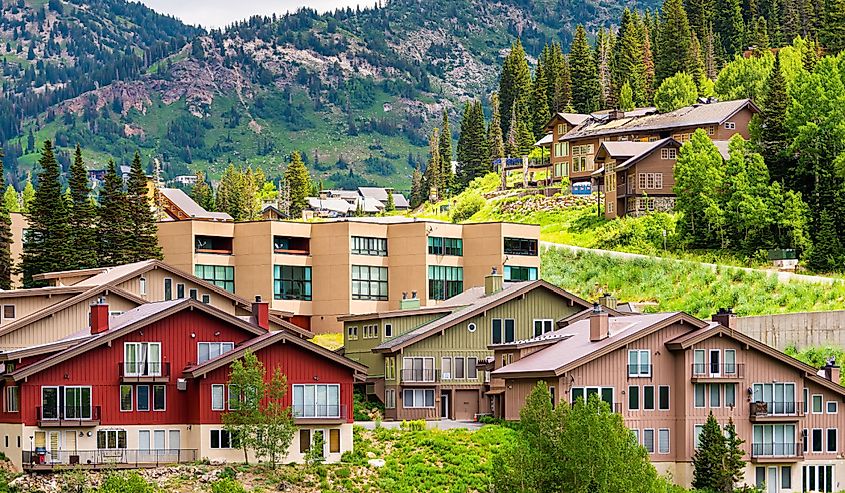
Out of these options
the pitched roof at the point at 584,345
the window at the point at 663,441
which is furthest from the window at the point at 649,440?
the pitched roof at the point at 584,345

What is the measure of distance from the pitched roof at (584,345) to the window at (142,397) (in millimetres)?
15146

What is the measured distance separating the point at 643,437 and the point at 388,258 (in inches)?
1466

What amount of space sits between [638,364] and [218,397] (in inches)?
666

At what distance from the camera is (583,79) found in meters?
166

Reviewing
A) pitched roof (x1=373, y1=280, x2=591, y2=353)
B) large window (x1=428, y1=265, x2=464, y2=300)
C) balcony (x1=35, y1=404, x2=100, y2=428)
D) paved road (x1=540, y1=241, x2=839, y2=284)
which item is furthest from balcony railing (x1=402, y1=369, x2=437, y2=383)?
paved road (x1=540, y1=241, x2=839, y2=284)

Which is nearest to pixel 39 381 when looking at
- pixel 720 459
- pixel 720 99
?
pixel 720 459

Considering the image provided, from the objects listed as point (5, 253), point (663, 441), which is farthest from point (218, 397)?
point (5, 253)

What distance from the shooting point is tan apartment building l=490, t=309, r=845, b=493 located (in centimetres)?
6900

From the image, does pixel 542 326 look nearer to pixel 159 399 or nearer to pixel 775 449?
pixel 775 449

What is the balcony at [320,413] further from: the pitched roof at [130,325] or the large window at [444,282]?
the large window at [444,282]

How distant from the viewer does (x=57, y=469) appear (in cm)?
6069

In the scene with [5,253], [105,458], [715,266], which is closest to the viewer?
[105,458]

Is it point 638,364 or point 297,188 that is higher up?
point 297,188

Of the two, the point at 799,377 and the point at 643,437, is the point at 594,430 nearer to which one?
the point at 643,437
